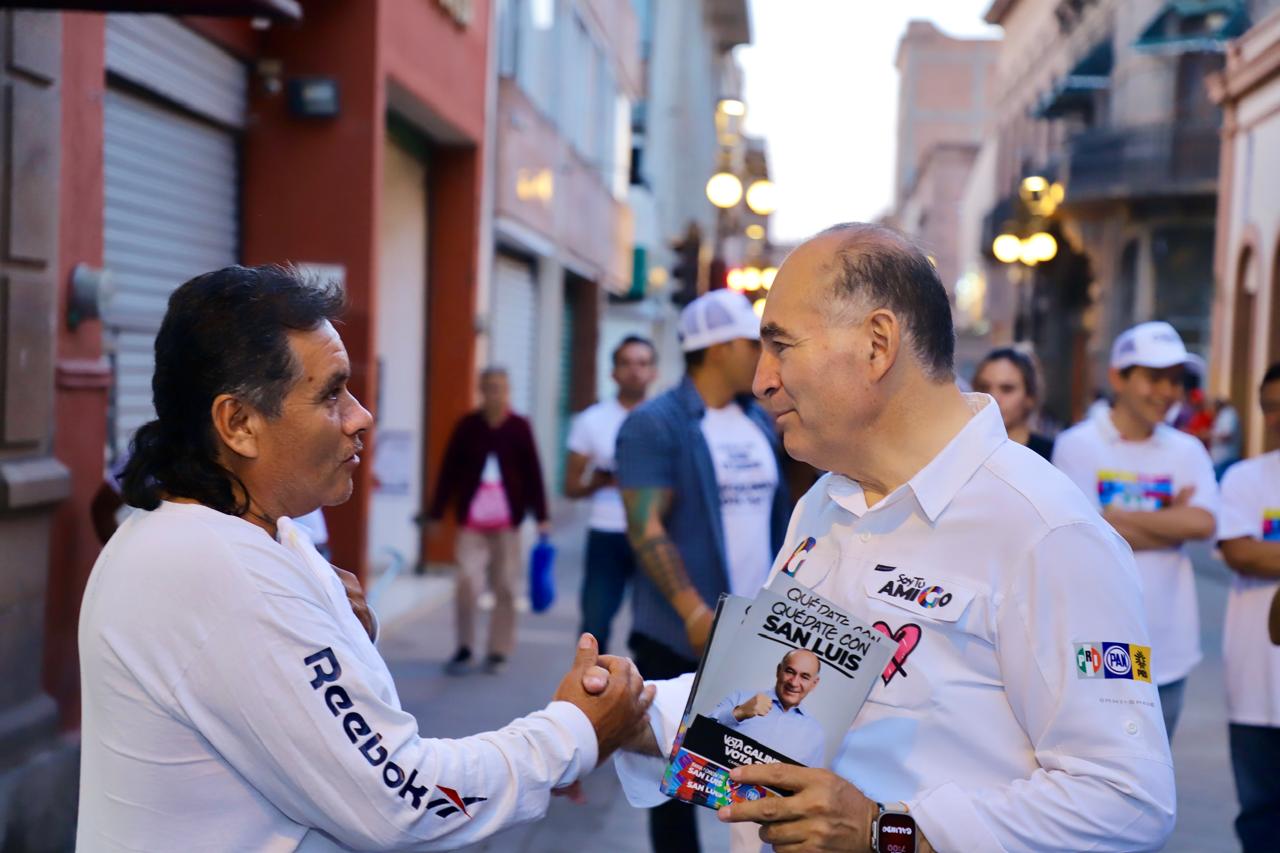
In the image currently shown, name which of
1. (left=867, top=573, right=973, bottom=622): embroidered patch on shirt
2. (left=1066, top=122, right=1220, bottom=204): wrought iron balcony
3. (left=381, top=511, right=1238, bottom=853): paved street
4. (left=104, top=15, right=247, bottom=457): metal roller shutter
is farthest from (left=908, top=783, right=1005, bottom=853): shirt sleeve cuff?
(left=1066, top=122, right=1220, bottom=204): wrought iron balcony

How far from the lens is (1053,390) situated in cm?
4316

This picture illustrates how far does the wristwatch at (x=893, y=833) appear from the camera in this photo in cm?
231

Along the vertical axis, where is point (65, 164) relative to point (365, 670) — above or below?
above

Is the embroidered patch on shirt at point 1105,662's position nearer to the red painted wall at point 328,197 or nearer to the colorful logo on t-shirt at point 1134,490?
the colorful logo on t-shirt at point 1134,490

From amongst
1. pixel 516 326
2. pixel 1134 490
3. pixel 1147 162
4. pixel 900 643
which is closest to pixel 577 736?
pixel 900 643

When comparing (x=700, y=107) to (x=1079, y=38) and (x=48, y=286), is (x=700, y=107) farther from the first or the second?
(x=48, y=286)

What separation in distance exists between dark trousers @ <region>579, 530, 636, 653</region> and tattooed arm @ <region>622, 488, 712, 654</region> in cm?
285

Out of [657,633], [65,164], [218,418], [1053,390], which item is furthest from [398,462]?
[1053,390]

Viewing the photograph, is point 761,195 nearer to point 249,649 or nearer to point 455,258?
point 455,258

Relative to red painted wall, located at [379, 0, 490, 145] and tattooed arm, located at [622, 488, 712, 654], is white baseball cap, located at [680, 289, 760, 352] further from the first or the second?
red painted wall, located at [379, 0, 490, 145]

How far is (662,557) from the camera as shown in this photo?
5.14 m

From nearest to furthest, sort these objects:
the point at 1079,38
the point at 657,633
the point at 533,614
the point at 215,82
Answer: the point at 657,633 → the point at 215,82 → the point at 533,614 → the point at 1079,38

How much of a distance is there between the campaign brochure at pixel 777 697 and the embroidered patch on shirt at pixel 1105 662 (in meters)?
0.28

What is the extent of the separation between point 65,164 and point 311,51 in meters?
4.39
